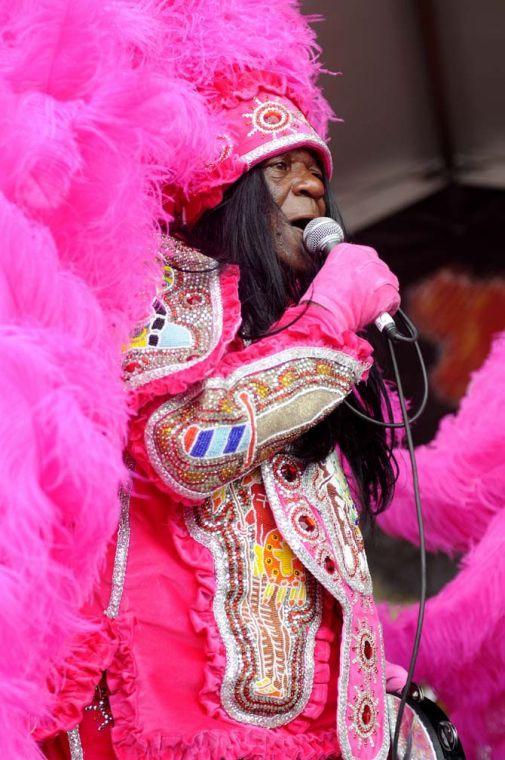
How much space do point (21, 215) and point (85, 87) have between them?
0.16 metres

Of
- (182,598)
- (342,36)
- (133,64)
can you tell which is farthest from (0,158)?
(342,36)

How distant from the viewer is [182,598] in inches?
50.3

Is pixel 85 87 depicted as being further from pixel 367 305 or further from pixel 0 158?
pixel 367 305

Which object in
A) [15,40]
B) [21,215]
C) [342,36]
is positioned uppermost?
[15,40]

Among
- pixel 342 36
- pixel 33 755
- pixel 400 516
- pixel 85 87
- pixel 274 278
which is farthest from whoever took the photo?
pixel 342 36

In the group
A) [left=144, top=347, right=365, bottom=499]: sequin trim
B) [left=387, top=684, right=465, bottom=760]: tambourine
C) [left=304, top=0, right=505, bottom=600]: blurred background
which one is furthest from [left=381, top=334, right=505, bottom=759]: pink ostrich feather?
[left=144, top=347, right=365, bottom=499]: sequin trim

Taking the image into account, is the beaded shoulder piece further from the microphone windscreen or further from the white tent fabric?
the white tent fabric

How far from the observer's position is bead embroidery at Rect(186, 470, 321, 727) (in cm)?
126

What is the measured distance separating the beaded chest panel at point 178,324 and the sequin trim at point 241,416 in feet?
0.14

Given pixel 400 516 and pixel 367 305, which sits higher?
pixel 367 305

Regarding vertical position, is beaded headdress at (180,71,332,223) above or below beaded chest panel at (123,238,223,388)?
above

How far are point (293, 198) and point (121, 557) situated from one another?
54 centimetres

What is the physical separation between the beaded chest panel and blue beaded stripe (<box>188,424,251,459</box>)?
0.27ft

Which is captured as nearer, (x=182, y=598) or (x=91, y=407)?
(x=91, y=407)
